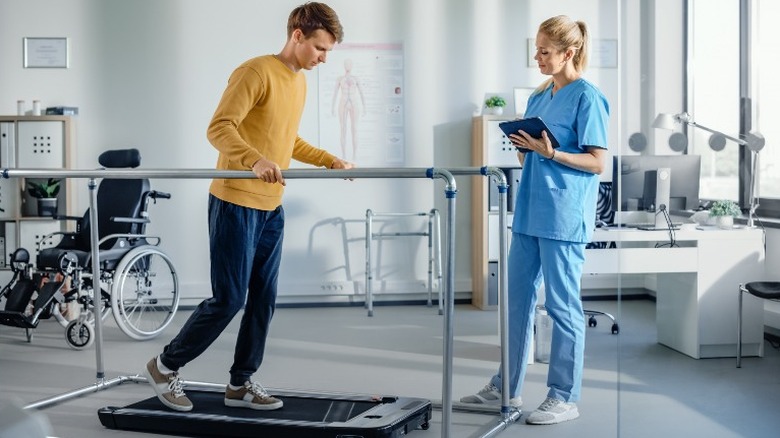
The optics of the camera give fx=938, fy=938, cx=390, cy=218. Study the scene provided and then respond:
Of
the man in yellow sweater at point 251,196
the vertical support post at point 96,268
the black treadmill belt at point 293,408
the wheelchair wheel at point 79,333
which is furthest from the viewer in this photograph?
the wheelchair wheel at point 79,333

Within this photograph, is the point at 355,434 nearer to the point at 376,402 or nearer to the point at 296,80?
the point at 376,402

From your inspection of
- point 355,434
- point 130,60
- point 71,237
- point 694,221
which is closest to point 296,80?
point 355,434

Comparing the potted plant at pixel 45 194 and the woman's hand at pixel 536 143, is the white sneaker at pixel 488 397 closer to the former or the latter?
the woman's hand at pixel 536 143

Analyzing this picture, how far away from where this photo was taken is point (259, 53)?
614 cm

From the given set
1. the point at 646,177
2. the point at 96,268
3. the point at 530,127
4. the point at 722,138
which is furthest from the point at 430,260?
the point at 646,177

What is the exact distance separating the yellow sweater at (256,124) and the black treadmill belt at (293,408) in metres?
0.68

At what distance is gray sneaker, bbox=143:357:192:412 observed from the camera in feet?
10.2

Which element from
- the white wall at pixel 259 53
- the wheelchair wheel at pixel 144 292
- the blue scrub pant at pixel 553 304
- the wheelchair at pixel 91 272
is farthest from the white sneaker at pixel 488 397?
the white wall at pixel 259 53

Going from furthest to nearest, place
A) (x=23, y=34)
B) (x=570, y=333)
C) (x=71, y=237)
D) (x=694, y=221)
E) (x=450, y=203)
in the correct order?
(x=23, y=34)
(x=71, y=237)
(x=570, y=333)
(x=694, y=221)
(x=450, y=203)

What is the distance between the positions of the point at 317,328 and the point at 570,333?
2.43m

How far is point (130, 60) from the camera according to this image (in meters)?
6.07

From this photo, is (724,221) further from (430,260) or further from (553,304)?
(430,260)

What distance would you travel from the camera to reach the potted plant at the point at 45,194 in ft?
18.7

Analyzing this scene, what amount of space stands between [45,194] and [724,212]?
4326 mm
